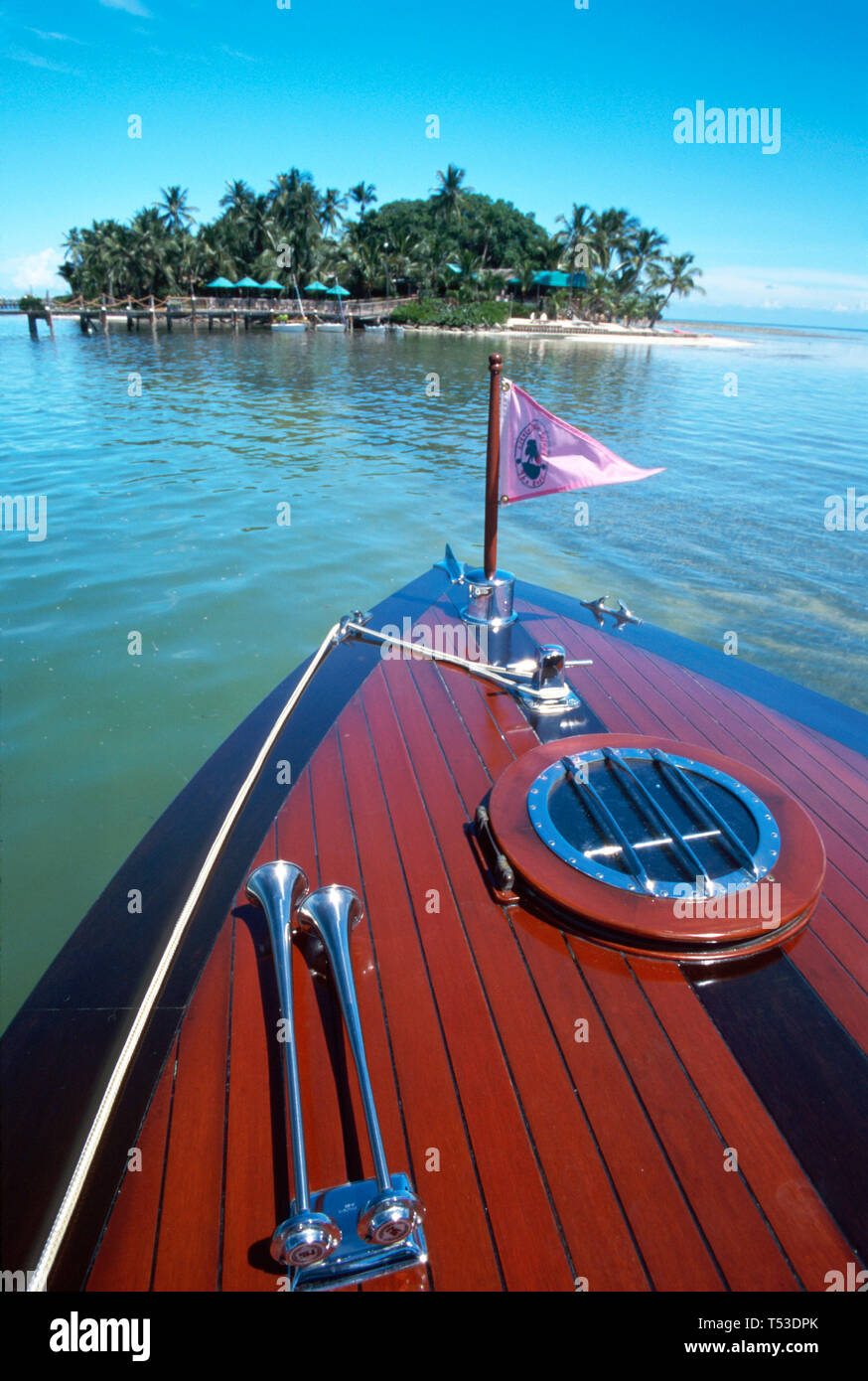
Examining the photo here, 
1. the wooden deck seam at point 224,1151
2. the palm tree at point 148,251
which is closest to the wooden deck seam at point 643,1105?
the wooden deck seam at point 224,1151

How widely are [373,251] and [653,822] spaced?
57259mm

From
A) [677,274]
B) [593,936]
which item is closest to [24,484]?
[593,936]

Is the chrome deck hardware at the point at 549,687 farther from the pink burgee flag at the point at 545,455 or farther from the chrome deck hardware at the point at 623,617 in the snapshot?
the chrome deck hardware at the point at 623,617

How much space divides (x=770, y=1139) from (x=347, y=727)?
231 centimetres

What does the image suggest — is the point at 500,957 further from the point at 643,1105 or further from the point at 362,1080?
the point at 362,1080

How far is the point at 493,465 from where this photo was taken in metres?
3.83

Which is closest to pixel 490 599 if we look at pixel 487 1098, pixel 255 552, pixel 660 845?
pixel 660 845

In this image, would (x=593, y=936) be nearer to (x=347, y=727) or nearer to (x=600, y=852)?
(x=600, y=852)

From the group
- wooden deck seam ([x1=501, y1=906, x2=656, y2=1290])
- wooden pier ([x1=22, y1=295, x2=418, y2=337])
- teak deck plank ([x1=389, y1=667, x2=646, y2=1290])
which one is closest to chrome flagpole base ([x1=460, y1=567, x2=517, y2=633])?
teak deck plank ([x1=389, y1=667, x2=646, y2=1290])

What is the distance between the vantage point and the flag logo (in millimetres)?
3706

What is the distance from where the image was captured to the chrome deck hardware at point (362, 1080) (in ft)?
4.64

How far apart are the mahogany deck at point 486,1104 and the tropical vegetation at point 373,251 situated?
171 ft

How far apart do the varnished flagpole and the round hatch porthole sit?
5.19ft

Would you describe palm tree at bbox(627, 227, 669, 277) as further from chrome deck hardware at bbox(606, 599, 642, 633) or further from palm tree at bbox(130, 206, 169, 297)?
chrome deck hardware at bbox(606, 599, 642, 633)
